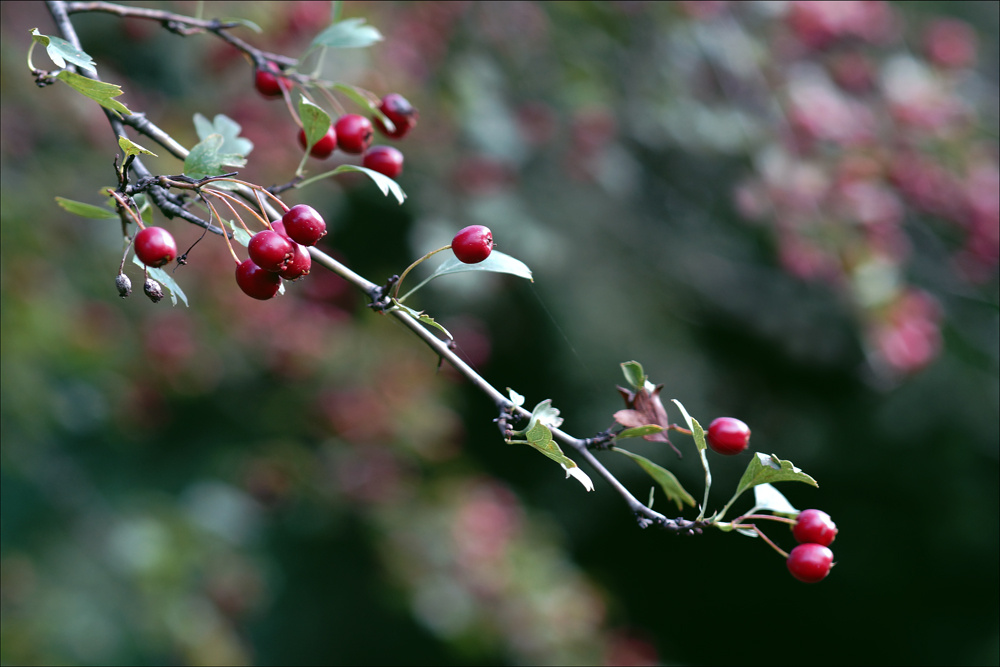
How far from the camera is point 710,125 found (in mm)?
2662

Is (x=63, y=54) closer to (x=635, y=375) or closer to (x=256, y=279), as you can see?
(x=256, y=279)

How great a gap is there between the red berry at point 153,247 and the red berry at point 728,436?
0.54 metres

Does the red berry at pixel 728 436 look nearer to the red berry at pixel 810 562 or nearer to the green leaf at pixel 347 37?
the red berry at pixel 810 562

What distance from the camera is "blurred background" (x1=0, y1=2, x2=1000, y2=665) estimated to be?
2484mm

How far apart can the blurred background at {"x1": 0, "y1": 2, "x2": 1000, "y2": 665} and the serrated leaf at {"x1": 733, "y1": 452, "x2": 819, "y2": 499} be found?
5.23ft

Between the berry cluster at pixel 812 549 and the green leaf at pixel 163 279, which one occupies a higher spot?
the berry cluster at pixel 812 549

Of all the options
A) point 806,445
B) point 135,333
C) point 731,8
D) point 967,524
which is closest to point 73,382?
point 135,333

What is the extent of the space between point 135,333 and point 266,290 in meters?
2.68

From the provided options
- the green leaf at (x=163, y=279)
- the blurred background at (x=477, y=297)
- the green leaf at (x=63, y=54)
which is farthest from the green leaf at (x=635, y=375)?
the blurred background at (x=477, y=297)

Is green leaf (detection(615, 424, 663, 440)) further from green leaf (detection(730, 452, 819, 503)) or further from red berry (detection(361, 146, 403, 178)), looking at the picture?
red berry (detection(361, 146, 403, 178))

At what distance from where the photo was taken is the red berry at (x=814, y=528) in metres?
0.82

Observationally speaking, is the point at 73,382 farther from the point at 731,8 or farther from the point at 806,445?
the point at 806,445

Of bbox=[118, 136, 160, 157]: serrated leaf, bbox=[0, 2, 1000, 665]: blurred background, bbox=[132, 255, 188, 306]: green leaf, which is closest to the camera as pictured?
bbox=[118, 136, 160, 157]: serrated leaf

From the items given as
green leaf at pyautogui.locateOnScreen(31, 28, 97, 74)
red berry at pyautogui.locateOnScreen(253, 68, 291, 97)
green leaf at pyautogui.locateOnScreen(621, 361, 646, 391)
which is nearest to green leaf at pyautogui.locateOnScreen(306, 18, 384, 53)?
red berry at pyautogui.locateOnScreen(253, 68, 291, 97)
